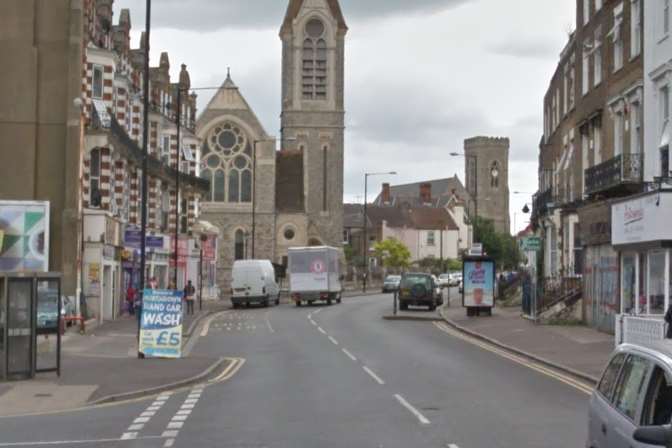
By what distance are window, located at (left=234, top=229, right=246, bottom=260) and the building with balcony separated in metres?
49.8

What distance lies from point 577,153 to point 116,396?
92.8ft

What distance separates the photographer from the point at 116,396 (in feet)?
65.4

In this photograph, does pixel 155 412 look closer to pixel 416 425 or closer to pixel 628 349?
pixel 416 425

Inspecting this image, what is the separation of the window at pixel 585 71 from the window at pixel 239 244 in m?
57.8

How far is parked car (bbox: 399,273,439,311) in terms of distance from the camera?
56281mm

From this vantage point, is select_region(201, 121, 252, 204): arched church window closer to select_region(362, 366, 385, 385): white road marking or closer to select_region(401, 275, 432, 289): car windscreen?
select_region(401, 275, 432, 289): car windscreen

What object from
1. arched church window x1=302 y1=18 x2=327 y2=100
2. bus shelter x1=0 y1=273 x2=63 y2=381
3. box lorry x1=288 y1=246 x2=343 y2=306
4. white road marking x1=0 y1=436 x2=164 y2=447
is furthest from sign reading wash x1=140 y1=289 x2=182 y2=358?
arched church window x1=302 y1=18 x2=327 y2=100

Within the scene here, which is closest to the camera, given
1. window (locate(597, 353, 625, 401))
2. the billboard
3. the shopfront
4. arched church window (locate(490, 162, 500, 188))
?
window (locate(597, 353, 625, 401))

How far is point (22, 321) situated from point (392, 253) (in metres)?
108

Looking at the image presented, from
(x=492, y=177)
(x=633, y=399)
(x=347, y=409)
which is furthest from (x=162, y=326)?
(x=492, y=177)

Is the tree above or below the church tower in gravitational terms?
below

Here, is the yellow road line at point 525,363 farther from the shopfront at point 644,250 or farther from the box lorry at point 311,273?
the box lorry at point 311,273

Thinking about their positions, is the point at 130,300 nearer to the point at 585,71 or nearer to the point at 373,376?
the point at 585,71

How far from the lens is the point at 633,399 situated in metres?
8.77
